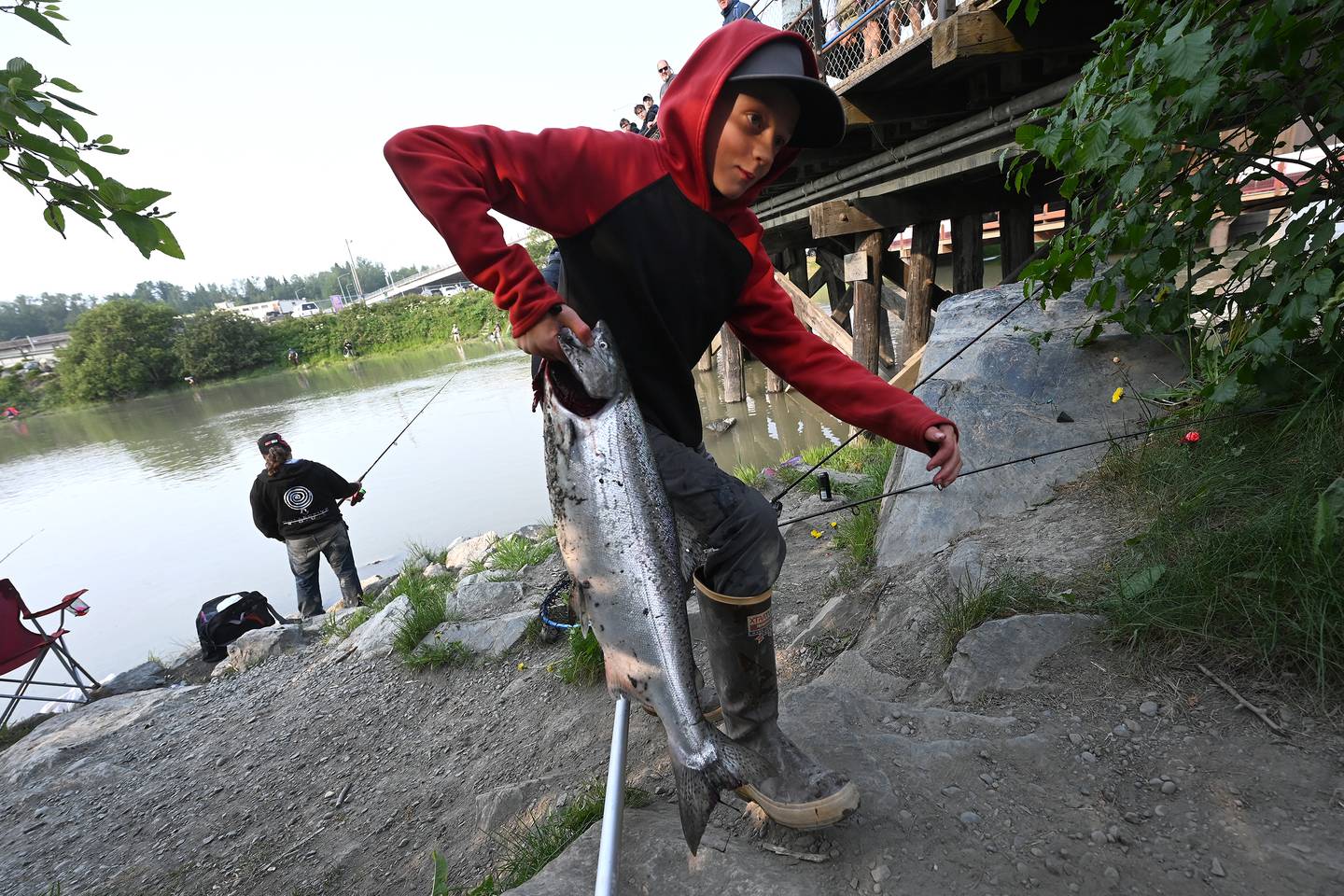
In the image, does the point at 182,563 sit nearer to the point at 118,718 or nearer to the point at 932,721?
the point at 118,718

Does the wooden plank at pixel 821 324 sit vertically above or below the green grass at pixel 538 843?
above

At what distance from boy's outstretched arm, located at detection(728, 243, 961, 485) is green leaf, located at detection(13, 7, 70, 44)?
215 centimetres

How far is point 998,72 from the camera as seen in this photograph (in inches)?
223

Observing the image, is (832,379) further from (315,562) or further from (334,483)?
(315,562)

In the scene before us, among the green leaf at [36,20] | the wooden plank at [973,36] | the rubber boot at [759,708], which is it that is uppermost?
the wooden plank at [973,36]

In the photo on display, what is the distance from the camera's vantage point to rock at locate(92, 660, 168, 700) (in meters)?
6.37

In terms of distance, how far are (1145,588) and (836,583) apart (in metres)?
1.74

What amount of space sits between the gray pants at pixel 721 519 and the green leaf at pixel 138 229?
161 cm

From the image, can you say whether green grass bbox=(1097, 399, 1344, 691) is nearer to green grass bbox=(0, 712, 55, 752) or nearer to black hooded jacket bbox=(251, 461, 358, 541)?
black hooded jacket bbox=(251, 461, 358, 541)

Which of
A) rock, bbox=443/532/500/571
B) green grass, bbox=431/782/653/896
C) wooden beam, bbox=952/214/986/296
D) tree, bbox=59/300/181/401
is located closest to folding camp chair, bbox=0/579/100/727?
rock, bbox=443/532/500/571

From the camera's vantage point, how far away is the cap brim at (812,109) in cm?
173

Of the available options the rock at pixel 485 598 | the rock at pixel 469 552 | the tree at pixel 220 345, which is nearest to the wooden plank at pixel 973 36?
the rock at pixel 485 598

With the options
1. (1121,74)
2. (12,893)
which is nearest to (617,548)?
(1121,74)

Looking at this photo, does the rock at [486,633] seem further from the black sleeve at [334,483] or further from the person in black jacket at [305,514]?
the black sleeve at [334,483]
